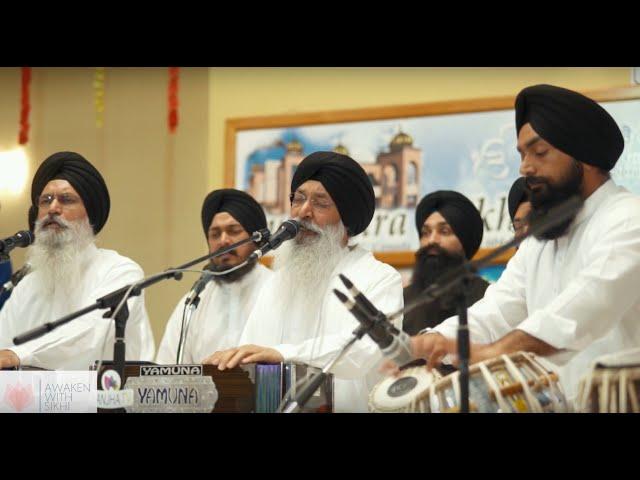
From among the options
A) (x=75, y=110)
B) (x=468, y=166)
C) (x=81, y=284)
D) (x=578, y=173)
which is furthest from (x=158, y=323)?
(x=578, y=173)

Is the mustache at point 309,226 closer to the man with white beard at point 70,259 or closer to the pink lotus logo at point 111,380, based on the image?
the man with white beard at point 70,259

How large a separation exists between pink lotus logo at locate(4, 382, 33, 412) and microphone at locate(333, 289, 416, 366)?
136 centimetres

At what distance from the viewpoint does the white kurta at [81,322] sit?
423 cm

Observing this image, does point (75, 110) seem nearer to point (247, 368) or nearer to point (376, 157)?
point (376, 157)

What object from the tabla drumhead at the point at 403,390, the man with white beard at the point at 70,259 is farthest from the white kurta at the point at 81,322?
the tabla drumhead at the point at 403,390

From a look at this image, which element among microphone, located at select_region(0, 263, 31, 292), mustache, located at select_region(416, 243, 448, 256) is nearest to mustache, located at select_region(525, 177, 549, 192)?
mustache, located at select_region(416, 243, 448, 256)

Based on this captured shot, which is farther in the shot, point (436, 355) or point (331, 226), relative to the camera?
point (331, 226)

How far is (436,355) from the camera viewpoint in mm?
3197

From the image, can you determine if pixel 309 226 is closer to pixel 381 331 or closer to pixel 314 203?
pixel 314 203

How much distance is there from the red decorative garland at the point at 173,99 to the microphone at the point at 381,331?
3.67 metres

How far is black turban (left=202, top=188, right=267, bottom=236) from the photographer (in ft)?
16.8

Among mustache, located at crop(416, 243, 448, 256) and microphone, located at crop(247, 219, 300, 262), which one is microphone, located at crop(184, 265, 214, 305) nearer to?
microphone, located at crop(247, 219, 300, 262)
